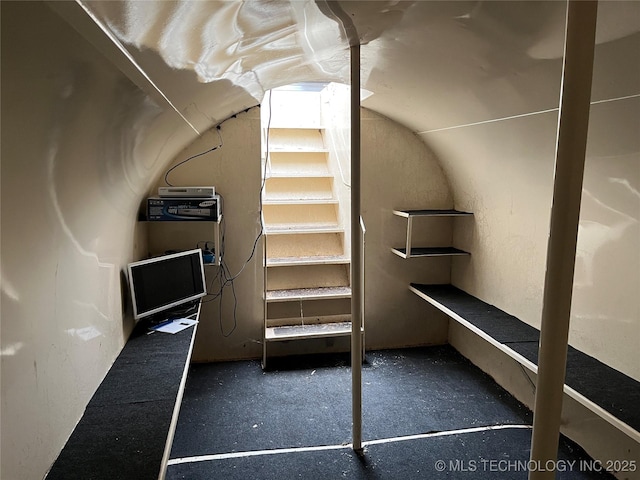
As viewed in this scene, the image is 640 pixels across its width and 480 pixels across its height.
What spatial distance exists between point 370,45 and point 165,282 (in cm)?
191

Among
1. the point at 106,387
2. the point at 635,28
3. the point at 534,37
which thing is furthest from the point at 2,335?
the point at 635,28

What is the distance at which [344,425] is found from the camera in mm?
2744

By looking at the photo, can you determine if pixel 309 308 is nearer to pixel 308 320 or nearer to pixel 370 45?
pixel 308 320

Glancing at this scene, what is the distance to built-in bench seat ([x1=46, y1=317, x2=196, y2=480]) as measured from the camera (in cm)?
151

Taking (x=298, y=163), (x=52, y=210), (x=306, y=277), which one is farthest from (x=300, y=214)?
(x=52, y=210)

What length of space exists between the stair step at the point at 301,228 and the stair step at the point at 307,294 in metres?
0.48

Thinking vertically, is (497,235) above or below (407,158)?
below

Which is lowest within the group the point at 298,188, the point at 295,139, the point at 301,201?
the point at 301,201

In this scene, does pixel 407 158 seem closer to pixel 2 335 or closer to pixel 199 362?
pixel 199 362

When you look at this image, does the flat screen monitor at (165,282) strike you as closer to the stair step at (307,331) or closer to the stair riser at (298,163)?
the stair step at (307,331)

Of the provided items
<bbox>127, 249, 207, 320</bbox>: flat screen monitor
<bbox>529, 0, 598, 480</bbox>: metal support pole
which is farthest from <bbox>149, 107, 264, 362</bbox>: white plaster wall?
<bbox>529, 0, 598, 480</bbox>: metal support pole

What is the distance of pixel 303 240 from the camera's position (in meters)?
3.98

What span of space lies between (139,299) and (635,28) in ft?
8.57

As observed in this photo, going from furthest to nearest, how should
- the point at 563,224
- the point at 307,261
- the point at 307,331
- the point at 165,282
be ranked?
the point at 307,261 → the point at 307,331 → the point at 165,282 → the point at 563,224
